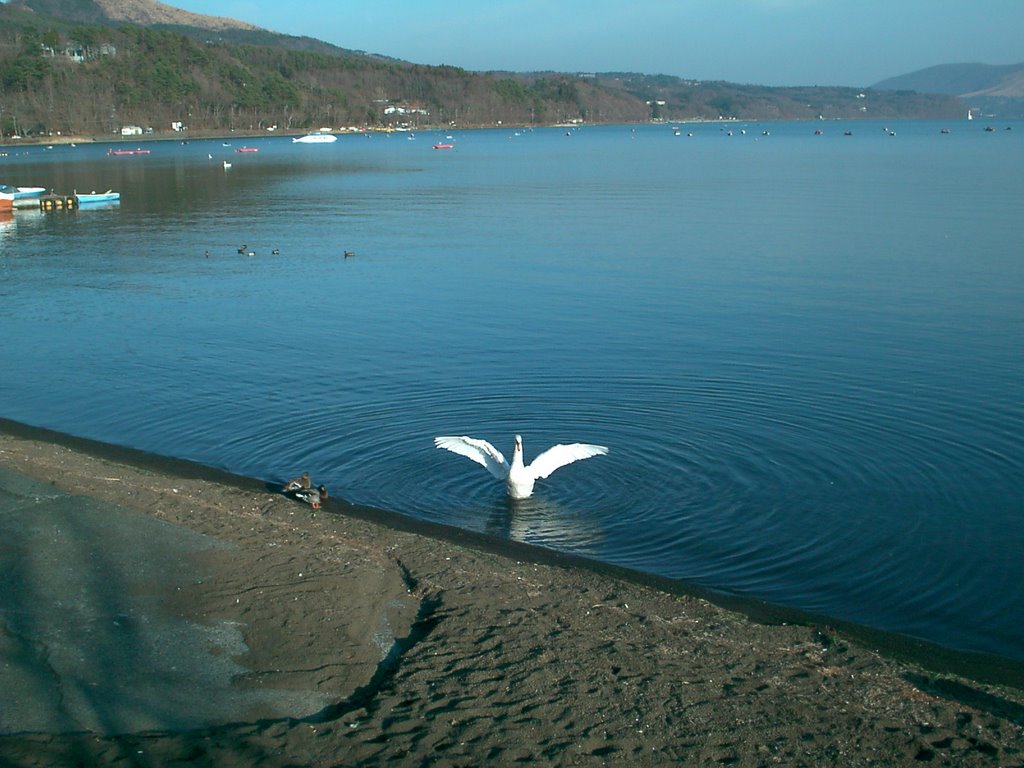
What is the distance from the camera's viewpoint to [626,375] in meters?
20.7

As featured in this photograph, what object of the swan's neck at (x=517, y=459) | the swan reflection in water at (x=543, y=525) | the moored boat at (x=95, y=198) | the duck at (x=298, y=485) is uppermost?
the moored boat at (x=95, y=198)

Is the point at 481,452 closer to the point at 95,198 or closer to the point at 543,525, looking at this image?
the point at 543,525

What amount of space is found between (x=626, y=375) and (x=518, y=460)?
23.0ft

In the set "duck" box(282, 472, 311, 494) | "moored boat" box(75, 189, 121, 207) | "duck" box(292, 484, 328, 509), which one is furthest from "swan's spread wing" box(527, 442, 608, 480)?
"moored boat" box(75, 189, 121, 207)

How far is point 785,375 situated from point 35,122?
Result: 574ft

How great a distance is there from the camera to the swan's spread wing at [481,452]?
14.5 metres

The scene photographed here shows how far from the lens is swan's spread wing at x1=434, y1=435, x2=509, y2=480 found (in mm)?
14492

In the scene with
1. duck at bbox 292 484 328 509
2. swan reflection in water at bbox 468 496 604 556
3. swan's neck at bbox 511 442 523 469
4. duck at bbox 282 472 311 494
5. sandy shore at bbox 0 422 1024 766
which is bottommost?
swan reflection in water at bbox 468 496 604 556

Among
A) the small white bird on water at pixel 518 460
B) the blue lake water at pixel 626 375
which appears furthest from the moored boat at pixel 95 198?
the small white bird on water at pixel 518 460

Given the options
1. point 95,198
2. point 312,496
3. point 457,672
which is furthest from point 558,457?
point 95,198

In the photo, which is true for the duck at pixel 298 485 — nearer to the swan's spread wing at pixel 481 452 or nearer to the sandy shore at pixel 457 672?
the sandy shore at pixel 457 672

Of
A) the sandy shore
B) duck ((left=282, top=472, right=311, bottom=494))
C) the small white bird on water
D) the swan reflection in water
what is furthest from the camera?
the small white bird on water

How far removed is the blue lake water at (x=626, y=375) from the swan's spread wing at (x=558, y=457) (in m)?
0.48

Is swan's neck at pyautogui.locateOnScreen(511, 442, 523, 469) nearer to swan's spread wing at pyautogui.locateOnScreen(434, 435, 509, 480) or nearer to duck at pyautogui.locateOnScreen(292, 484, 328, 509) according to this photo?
swan's spread wing at pyautogui.locateOnScreen(434, 435, 509, 480)
